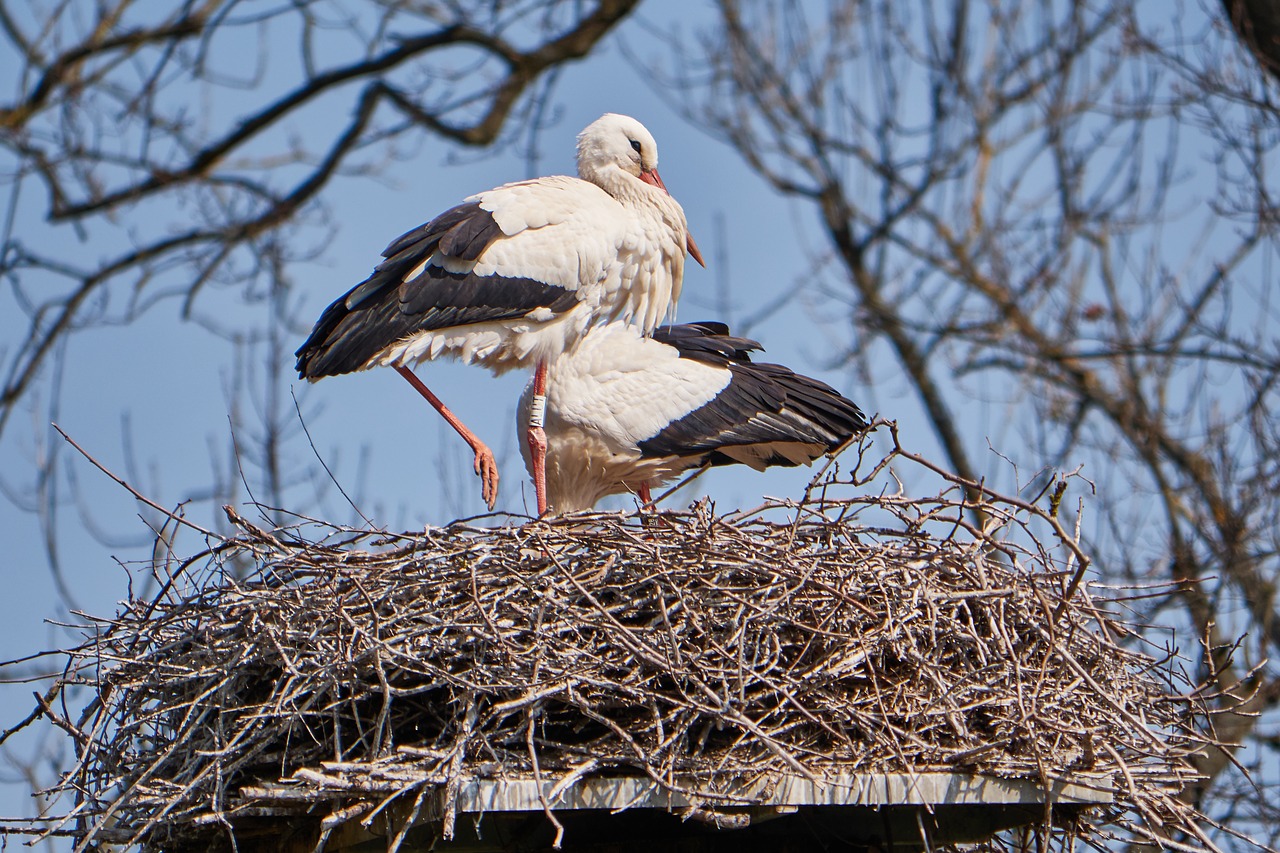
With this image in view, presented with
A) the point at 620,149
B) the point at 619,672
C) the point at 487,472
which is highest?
the point at 620,149

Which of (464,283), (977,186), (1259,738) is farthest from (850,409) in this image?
(977,186)

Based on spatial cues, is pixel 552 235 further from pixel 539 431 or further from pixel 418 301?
pixel 539 431

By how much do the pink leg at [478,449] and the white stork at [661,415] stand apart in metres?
0.14

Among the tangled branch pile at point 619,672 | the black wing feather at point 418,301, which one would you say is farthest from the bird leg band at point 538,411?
the tangled branch pile at point 619,672

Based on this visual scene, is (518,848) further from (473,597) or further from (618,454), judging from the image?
(618,454)

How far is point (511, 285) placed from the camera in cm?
521

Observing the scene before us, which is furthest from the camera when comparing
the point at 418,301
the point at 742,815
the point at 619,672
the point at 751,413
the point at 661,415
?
the point at 751,413

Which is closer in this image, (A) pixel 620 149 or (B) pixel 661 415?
(B) pixel 661 415

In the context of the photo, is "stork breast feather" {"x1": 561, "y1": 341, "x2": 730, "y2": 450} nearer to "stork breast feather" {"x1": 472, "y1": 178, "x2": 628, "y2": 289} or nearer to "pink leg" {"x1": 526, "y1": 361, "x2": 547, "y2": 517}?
"pink leg" {"x1": 526, "y1": 361, "x2": 547, "y2": 517}

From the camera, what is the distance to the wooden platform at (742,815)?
3195 millimetres

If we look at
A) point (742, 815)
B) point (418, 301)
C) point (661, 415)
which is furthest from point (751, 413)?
point (742, 815)

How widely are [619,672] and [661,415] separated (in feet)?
6.54

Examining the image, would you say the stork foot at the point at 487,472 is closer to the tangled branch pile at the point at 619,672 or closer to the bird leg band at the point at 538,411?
the bird leg band at the point at 538,411

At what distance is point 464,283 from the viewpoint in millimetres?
5180
